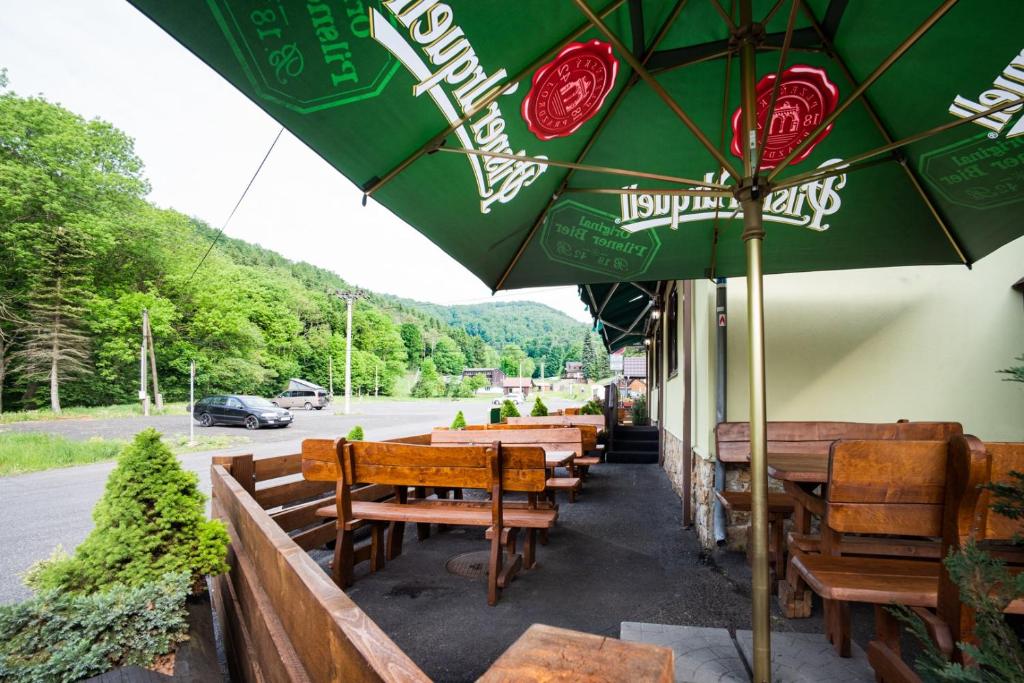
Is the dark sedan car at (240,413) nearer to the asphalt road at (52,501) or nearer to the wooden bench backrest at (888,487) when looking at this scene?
the asphalt road at (52,501)

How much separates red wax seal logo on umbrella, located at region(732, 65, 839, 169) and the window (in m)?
4.71

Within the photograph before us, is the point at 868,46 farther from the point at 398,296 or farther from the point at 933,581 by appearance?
the point at 398,296

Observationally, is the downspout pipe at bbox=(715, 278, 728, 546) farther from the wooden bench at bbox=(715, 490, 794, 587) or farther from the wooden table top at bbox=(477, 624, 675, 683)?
the wooden table top at bbox=(477, 624, 675, 683)

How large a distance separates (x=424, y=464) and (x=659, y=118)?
8.76 ft

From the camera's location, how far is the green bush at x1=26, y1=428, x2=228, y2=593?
2023 millimetres

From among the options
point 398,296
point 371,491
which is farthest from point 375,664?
point 398,296

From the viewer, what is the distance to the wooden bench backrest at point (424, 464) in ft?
10.7

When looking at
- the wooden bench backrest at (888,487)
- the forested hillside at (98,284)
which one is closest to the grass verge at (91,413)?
the forested hillside at (98,284)

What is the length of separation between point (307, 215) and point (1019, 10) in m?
114

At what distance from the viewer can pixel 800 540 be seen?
9.06 feet

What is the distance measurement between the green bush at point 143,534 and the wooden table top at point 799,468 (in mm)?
2962

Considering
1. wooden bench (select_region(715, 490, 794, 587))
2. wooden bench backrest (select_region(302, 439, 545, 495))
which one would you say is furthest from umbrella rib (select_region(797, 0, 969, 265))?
wooden bench backrest (select_region(302, 439, 545, 495))

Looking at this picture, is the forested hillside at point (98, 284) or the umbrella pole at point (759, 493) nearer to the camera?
the umbrella pole at point (759, 493)

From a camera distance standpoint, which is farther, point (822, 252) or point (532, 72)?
point (822, 252)
